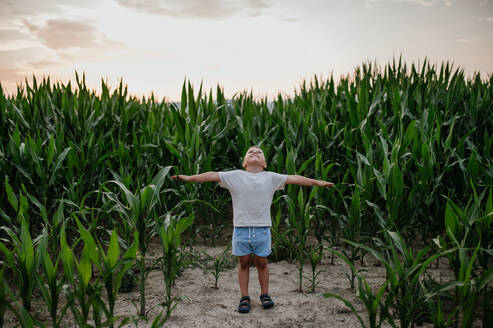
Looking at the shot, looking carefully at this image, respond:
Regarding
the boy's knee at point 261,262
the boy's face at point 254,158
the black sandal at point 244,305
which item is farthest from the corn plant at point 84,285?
the boy's face at point 254,158

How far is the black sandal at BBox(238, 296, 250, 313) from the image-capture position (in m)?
2.38

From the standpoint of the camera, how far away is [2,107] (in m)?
3.76

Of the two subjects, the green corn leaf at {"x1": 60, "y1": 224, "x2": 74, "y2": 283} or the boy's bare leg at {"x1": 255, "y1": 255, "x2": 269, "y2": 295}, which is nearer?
the green corn leaf at {"x1": 60, "y1": 224, "x2": 74, "y2": 283}

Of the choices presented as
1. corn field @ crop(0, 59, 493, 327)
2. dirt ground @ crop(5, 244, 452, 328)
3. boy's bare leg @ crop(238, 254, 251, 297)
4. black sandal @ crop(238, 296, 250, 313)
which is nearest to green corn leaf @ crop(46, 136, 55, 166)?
corn field @ crop(0, 59, 493, 327)

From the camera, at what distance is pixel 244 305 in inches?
94.9

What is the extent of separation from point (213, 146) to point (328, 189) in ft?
4.01

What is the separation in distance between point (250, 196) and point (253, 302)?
0.75 metres

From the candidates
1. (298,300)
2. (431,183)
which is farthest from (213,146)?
(431,183)

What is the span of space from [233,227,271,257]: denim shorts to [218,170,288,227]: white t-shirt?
0.04 m

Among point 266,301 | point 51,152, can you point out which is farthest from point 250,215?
point 51,152

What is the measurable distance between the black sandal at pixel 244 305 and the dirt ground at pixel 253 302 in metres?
0.03

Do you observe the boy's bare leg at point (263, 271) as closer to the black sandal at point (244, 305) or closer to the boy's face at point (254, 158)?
the black sandal at point (244, 305)

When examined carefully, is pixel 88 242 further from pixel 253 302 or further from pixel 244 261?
pixel 253 302

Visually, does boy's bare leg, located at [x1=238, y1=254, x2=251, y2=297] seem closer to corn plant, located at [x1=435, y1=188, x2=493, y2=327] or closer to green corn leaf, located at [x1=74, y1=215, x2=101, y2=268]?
green corn leaf, located at [x1=74, y1=215, x2=101, y2=268]
